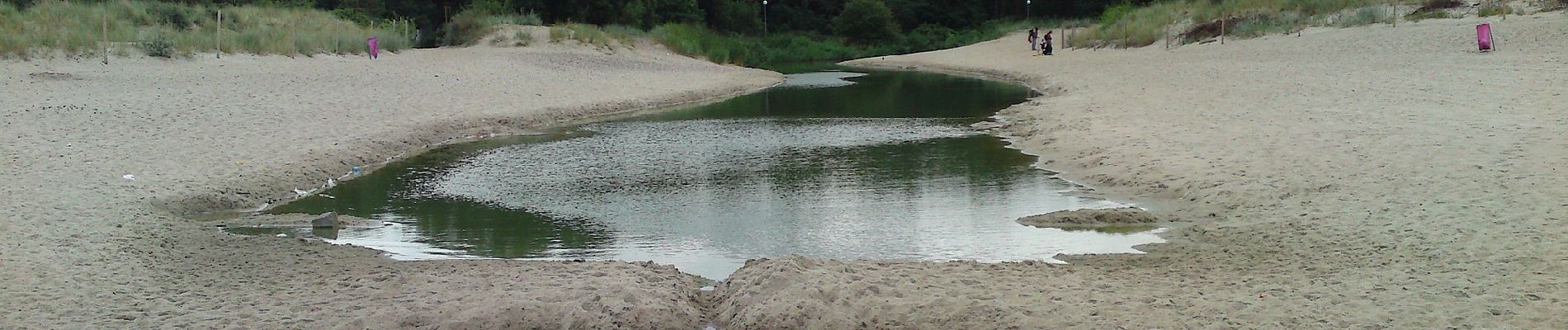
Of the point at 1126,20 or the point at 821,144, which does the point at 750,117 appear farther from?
the point at 1126,20

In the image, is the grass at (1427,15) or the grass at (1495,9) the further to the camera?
the grass at (1427,15)

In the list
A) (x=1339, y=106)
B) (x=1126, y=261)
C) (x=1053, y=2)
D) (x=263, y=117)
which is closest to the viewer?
(x=1126, y=261)

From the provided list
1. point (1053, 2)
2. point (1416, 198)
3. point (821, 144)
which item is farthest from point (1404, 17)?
point (1053, 2)

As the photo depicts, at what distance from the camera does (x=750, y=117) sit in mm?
22125

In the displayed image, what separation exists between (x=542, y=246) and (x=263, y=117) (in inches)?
321

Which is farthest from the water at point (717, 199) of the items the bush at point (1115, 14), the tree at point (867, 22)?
the tree at point (867, 22)

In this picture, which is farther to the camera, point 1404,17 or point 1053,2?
point 1053,2

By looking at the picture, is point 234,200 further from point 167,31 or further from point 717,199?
point 167,31

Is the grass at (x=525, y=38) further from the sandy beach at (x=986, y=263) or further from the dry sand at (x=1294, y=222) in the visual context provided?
the dry sand at (x=1294, y=222)

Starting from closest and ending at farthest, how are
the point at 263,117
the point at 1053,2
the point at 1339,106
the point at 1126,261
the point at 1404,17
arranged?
the point at 1126,261 → the point at 1339,106 → the point at 263,117 → the point at 1404,17 → the point at 1053,2

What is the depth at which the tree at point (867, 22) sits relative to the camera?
72.0m

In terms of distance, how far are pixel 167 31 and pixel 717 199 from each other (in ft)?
64.9

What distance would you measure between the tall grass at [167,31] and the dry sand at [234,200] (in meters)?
0.66

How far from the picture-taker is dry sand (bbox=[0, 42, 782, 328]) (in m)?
6.74
